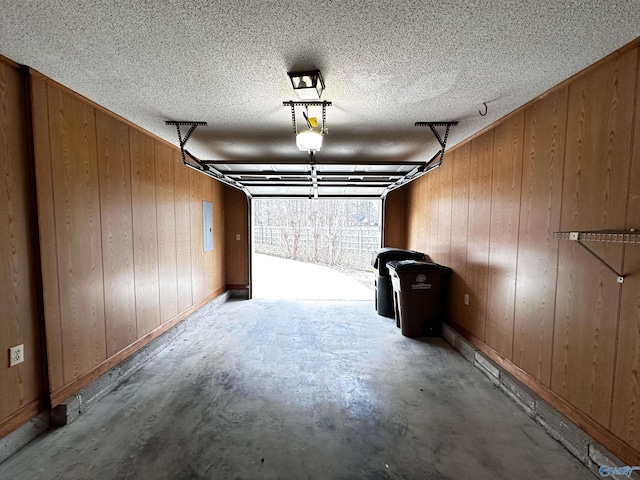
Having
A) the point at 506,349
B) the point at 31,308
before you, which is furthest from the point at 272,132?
the point at 506,349

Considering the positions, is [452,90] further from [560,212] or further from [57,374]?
[57,374]

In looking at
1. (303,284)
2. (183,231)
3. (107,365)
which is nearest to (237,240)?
(183,231)

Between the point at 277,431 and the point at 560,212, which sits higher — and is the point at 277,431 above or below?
below

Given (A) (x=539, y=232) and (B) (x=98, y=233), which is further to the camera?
(B) (x=98, y=233)

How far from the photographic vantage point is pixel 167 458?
5.36 feet

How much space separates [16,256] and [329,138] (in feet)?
9.09

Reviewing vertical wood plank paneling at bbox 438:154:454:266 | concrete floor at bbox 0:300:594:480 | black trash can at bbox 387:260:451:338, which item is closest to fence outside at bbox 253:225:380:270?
vertical wood plank paneling at bbox 438:154:454:266

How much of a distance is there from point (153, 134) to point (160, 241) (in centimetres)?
122

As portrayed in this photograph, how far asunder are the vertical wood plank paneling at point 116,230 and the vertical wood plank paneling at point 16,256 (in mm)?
566

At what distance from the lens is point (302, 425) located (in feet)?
6.24

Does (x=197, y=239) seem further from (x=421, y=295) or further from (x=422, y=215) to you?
(x=422, y=215)

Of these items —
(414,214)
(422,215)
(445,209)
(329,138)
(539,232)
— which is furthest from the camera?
(414,214)

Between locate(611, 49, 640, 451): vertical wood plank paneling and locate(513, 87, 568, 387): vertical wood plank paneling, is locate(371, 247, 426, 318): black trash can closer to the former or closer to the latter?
A: locate(513, 87, 568, 387): vertical wood plank paneling

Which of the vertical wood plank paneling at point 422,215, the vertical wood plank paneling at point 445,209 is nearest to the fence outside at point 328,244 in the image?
the vertical wood plank paneling at point 422,215
